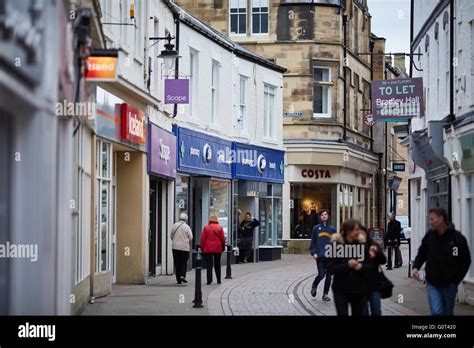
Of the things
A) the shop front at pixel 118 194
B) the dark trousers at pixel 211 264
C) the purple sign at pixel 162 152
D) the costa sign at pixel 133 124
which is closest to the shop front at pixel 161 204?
the purple sign at pixel 162 152

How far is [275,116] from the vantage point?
34.4 meters

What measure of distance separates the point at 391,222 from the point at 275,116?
10.5 meters

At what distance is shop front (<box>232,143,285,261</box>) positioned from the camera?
31.4 meters

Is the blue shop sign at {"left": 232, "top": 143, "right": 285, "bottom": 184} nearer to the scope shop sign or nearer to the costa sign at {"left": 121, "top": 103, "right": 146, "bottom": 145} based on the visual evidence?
the costa sign at {"left": 121, "top": 103, "right": 146, "bottom": 145}

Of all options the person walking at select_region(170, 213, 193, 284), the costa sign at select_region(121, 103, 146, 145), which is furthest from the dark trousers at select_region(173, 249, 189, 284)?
the costa sign at select_region(121, 103, 146, 145)

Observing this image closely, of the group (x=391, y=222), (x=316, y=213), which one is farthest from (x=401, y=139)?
(x=316, y=213)

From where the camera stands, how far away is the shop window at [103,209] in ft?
59.1

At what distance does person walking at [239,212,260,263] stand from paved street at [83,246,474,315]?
5.98m

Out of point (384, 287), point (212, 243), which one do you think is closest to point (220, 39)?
point (212, 243)

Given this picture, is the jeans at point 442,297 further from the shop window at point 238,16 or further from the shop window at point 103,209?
the shop window at point 238,16

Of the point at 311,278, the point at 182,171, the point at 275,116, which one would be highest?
the point at 275,116

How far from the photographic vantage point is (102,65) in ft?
39.7
